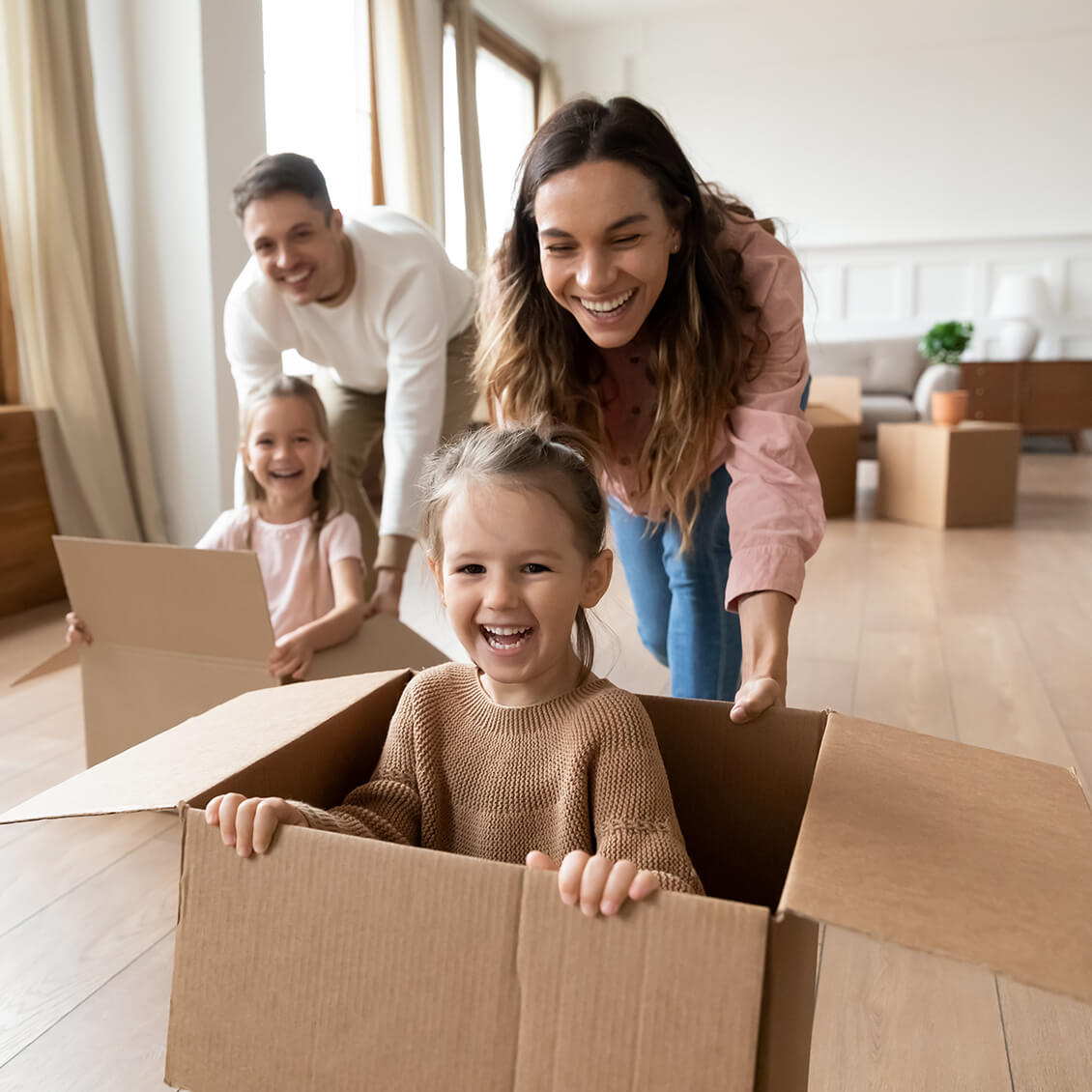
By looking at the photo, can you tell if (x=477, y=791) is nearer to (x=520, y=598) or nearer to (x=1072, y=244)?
(x=520, y=598)

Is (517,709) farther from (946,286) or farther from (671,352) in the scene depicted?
(946,286)

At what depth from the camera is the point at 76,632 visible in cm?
162

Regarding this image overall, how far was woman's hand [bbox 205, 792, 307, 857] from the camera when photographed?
0.68m

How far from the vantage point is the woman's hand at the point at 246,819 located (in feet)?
2.23

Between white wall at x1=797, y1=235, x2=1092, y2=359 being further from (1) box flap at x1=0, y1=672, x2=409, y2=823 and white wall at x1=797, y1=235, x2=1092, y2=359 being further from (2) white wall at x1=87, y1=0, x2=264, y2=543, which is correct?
(1) box flap at x1=0, y1=672, x2=409, y2=823

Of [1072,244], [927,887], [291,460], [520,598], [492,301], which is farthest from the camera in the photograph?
[1072,244]

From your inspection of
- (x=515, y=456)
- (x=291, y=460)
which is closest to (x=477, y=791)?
(x=515, y=456)

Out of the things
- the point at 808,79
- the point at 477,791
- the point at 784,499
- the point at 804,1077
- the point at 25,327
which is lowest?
the point at 804,1077

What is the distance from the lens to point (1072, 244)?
6746 mm

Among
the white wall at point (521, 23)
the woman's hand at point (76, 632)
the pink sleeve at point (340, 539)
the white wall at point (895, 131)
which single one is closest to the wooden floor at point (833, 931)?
the woman's hand at point (76, 632)

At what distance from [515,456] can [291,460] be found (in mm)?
1035

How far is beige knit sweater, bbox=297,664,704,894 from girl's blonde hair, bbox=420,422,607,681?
0.10 metres

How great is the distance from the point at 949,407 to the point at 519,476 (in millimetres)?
3911

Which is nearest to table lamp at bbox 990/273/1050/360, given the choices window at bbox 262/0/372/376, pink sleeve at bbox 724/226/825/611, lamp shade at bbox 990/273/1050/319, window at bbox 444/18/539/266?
lamp shade at bbox 990/273/1050/319
